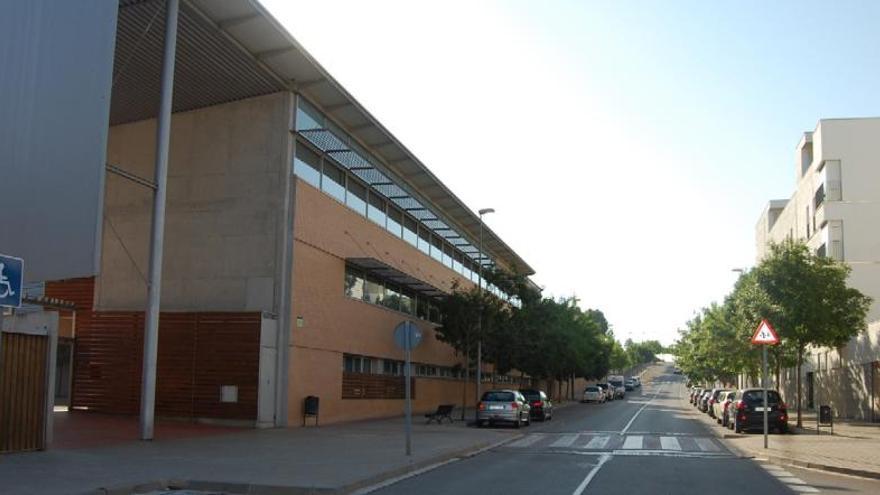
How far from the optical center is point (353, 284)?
32844 millimetres

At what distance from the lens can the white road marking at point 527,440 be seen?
22.7 m

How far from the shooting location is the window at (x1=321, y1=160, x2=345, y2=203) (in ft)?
99.0

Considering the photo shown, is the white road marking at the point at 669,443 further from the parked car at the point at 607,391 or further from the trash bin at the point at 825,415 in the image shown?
the parked car at the point at 607,391

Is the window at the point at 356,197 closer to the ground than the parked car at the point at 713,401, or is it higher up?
higher up

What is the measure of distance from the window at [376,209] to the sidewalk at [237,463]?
1375 centimetres

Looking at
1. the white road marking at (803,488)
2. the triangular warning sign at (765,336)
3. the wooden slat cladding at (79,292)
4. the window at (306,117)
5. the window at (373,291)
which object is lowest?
the white road marking at (803,488)

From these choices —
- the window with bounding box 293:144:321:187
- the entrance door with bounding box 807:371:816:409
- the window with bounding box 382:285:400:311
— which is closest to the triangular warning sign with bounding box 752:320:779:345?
the window with bounding box 293:144:321:187

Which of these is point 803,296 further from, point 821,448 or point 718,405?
point 821,448

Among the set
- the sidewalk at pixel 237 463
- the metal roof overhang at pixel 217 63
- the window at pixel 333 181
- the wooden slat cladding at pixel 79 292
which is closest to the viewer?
the sidewalk at pixel 237 463

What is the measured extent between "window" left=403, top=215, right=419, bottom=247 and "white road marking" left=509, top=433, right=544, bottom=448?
1554 cm

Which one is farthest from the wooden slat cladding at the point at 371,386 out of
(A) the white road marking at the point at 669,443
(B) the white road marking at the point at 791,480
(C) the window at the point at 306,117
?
(B) the white road marking at the point at 791,480

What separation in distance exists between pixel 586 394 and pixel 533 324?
25267 millimetres

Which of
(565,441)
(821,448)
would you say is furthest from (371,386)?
(821,448)

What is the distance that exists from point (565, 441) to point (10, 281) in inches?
703
